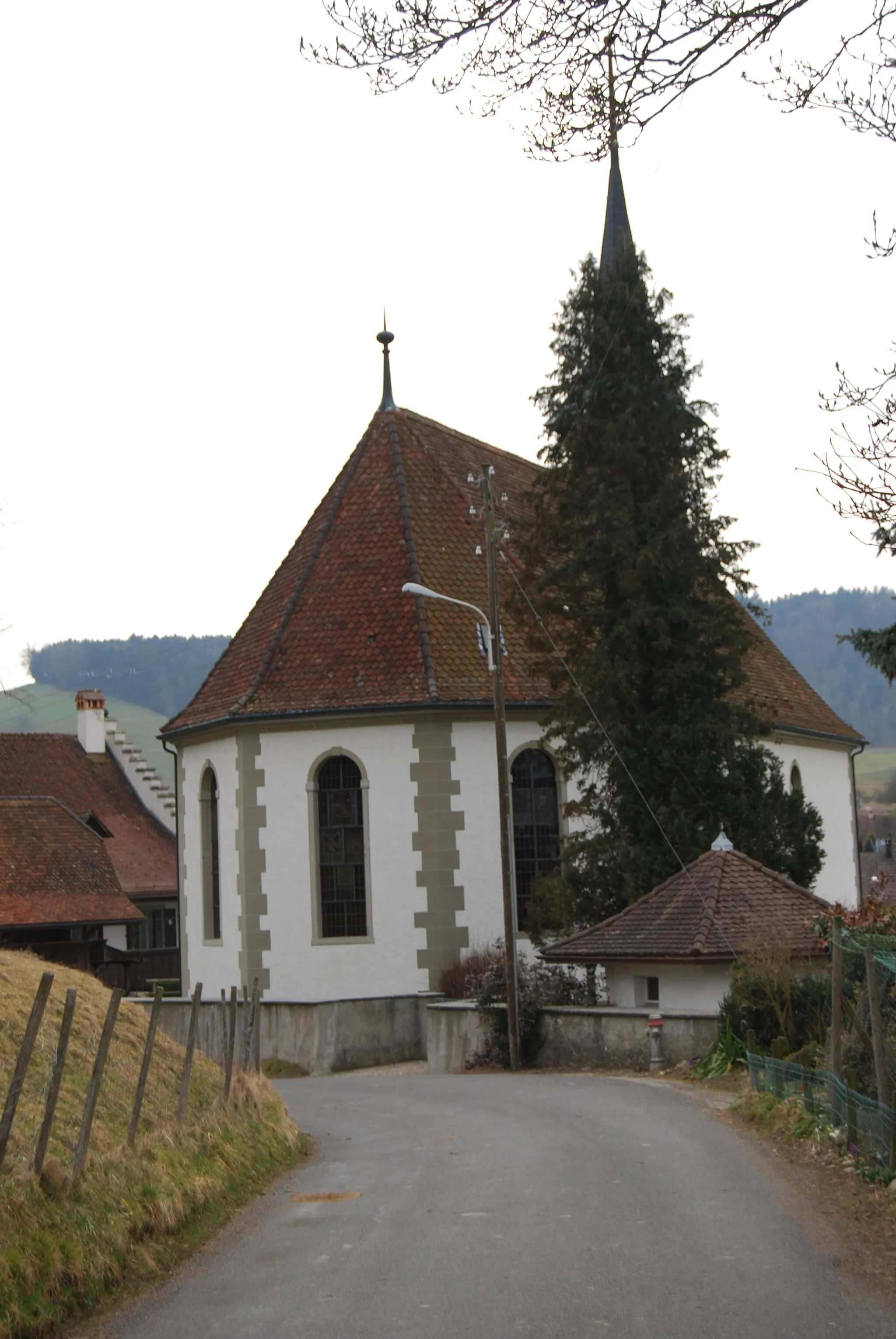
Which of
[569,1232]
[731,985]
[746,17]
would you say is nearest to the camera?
[746,17]

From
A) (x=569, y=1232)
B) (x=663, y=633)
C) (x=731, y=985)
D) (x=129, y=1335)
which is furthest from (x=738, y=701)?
(x=129, y=1335)

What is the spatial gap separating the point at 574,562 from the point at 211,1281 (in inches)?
713

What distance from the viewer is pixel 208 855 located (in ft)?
97.9

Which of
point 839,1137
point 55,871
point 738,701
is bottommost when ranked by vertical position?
point 839,1137

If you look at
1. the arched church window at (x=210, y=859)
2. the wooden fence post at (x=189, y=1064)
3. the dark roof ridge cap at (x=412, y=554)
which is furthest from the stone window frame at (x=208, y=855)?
the wooden fence post at (x=189, y=1064)

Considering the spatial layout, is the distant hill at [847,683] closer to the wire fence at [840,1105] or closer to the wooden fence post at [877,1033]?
the wire fence at [840,1105]

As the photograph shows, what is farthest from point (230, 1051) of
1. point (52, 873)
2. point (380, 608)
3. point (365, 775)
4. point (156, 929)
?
point (156, 929)

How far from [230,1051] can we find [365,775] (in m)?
14.3

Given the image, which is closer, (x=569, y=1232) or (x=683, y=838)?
(x=569, y=1232)

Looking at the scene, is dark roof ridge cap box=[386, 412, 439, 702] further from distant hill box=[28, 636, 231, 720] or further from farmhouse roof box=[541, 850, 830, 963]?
distant hill box=[28, 636, 231, 720]

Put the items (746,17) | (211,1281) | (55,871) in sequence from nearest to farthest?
(746,17) → (211,1281) → (55,871)

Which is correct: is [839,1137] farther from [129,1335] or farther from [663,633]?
[663,633]

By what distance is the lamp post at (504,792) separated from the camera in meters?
22.7

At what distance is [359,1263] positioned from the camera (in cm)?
877
